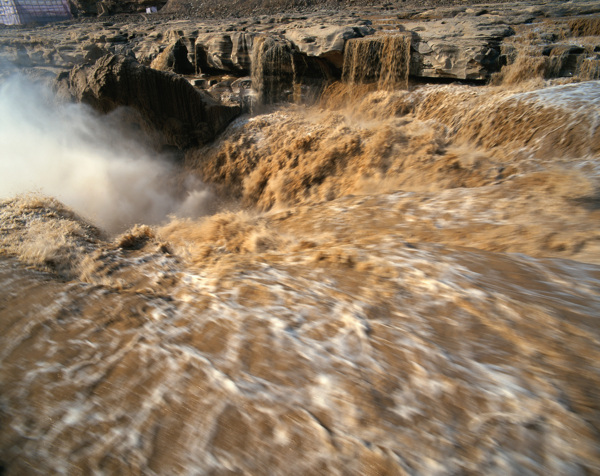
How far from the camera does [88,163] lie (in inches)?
203

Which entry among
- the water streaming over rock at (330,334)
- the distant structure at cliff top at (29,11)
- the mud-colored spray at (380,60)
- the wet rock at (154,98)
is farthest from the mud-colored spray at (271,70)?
the distant structure at cliff top at (29,11)

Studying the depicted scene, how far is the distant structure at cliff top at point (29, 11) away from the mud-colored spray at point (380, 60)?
13736 mm

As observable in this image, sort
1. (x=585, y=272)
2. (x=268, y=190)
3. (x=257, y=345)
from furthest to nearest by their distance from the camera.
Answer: (x=268, y=190), (x=585, y=272), (x=257, y=345)

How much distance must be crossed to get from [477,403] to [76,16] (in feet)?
58.2

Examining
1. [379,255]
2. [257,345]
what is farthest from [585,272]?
[257,345]

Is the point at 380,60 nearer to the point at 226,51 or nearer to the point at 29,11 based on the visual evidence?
the point at 226,51

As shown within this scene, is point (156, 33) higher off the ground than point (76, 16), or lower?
lower

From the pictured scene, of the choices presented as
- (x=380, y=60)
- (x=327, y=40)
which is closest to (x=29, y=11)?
(x=327, y=40)

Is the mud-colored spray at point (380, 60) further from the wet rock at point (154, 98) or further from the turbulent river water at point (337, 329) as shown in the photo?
the wet rock at point (154, 98)

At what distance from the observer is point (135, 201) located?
5.09 metres

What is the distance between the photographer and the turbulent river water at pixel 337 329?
1196mm

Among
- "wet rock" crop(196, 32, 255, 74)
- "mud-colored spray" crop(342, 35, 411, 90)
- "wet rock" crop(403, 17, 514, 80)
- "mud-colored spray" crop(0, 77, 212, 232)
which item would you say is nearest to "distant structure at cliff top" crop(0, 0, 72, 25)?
"mud-colored spray" crop(0, 77, 212, 232)

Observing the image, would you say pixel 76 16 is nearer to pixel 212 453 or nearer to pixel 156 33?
pixel 156 33

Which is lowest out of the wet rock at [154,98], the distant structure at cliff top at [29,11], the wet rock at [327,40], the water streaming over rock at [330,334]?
the water streaming over rock at [330,334]
